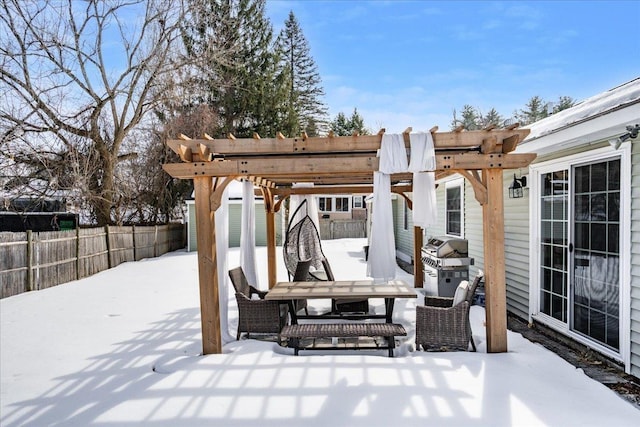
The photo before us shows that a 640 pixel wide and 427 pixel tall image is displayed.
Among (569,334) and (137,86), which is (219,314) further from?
(137,86)

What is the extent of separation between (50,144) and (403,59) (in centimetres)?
2016

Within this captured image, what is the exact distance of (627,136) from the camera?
3803 millimetres

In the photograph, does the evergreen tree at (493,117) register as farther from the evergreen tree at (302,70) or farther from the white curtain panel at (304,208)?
the white curtain panel at (304,208)

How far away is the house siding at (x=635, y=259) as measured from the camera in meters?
4.00

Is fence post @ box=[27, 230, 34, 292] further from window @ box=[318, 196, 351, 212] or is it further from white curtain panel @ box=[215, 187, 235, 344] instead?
window @ box=[318, 196, 351, 212]

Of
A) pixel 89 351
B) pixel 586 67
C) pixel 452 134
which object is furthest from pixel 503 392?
pixel 586 67

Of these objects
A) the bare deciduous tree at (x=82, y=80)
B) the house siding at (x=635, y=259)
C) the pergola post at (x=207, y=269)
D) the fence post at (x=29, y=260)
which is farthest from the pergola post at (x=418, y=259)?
the bare deciduous tree at (x=82, y=80)

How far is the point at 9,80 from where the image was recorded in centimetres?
1364

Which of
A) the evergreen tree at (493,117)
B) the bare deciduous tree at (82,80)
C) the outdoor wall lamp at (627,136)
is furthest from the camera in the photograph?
the evergreen tree at (493,117)

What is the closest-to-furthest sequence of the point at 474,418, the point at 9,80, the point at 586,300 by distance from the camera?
the point at 474,418, the point at 586,300, the point at 9,80

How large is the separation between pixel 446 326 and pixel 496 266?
2.88 feet

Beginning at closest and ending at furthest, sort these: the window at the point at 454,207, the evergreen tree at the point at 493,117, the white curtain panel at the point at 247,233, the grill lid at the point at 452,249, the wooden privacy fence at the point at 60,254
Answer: the white curtain panel at the point at 247,233 → the grill lid at the point at 452,249 → the wooden privacy fence at the point at 60,254 → the window at the point at 454,207 → the evergreen tree at the point at 493,117

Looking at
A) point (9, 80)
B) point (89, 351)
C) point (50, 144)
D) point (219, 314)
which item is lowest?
point (89, 351)

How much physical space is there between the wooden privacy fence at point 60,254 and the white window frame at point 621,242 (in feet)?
33.3
